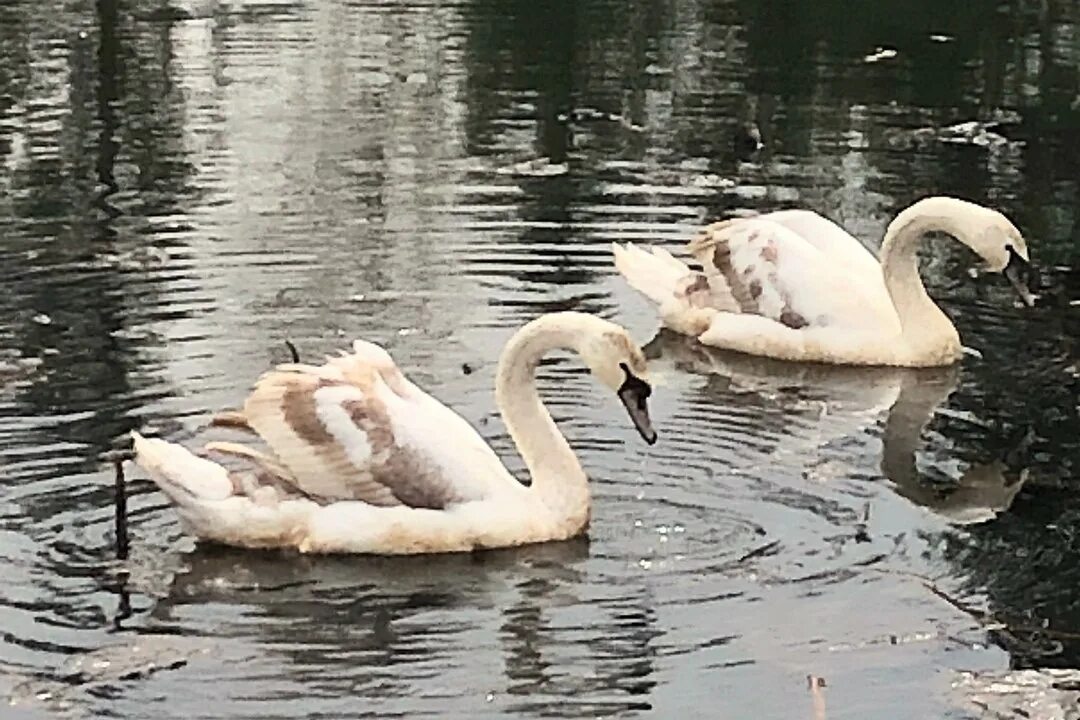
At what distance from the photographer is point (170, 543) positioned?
1159 centimetres

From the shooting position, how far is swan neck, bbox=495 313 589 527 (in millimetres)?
11695

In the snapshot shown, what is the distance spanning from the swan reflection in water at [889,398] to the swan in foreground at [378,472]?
6.92 ft

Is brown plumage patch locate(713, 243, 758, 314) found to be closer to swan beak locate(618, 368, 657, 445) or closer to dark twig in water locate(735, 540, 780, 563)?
swan beak locate(618, 368, 657, 445)

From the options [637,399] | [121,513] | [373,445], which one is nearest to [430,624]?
[373,445]

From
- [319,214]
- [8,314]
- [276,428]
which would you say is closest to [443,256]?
[319,214]

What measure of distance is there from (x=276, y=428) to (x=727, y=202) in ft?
34.5

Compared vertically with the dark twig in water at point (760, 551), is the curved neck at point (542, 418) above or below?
above

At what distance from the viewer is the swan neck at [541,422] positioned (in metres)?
11.7

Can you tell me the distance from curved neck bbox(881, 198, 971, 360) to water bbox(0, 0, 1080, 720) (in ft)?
1.02

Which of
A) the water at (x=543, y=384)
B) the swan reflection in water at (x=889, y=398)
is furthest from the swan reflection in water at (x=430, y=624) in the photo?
the swan reflection in water at (x=889, y=398)

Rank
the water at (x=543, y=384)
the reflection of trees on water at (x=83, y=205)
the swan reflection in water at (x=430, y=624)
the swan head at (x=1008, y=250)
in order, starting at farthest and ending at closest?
the swan head at (x=1008, y=250) → the reflection of trees on water at (x=83, y=205) → the water at (x=543, y=384) → the swan reflection in water at (x=430, y=624)

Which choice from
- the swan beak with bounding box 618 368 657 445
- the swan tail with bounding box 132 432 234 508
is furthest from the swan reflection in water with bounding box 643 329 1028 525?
the swan tail with bounding box 132 432 234 508

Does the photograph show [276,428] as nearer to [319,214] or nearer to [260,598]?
[260,598]

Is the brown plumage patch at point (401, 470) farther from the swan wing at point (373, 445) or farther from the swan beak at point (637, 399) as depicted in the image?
the swan beak at point (637, 399)
